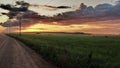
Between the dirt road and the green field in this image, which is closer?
the green field

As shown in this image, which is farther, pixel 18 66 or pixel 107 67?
pixel 18 66

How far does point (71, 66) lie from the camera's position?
18.3 metres

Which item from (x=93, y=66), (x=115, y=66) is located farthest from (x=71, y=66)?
(x=115, y=66)

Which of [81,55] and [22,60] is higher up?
[81,55]

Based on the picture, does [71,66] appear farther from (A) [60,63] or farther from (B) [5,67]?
(B) [5,67]

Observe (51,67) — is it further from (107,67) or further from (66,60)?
(107,67)

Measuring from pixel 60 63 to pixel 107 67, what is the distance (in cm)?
433

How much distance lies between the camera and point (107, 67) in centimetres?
1719

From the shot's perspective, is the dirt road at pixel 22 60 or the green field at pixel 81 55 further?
the dirt road at pixel 22 60

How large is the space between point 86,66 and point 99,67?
0.88 metres

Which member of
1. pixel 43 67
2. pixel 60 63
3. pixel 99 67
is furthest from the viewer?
pixel 60 63

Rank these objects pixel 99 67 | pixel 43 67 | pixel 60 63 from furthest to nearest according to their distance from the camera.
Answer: pixel 60 63 → pixel 43 67 → pixel 99 67

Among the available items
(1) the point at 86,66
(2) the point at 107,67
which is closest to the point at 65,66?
(1) the point at 86,66

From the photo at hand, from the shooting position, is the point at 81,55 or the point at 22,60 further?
the point at 81,55
